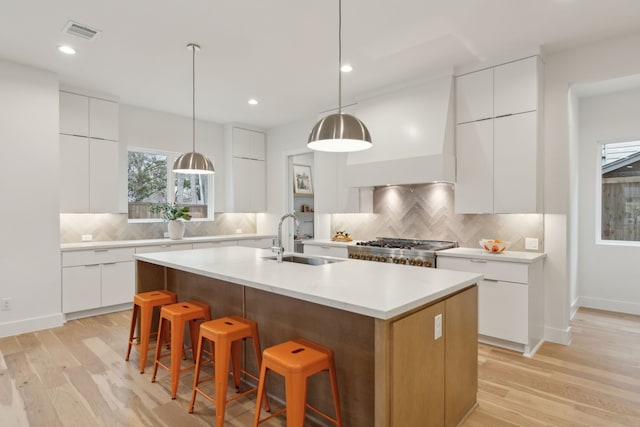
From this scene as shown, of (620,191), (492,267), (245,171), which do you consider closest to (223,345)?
(492,267)

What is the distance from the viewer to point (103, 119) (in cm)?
470

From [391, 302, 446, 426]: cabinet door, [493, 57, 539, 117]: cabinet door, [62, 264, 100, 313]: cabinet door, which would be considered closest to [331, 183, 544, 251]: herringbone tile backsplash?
[493, 57, 539, 117]: cabinet door

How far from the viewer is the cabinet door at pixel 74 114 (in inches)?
172

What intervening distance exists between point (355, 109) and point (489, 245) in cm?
241

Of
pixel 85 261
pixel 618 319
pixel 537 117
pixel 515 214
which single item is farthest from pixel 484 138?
pixel 85 261

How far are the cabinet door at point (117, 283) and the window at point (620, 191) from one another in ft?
20.2

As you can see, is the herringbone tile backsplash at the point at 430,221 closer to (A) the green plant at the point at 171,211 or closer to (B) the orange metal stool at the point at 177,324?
(A) the green plant at the point at 171,211

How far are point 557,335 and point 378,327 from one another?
2.95 meters

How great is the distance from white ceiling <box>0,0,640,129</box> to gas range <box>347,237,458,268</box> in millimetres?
1940

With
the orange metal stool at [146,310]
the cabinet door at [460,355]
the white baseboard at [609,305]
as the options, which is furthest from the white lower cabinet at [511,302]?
the orange metal stool at [146,310]

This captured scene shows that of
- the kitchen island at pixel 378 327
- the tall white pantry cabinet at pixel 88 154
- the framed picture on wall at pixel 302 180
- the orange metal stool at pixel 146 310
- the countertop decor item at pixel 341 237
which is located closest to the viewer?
the kitchen island at pixel 378 327

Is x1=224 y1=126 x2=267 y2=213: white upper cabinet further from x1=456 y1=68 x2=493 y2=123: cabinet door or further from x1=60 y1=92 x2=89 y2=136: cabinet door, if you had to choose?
x1=456 y1=68 x2=493 y2=123: cabinet door

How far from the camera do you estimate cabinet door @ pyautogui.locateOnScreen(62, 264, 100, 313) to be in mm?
4156

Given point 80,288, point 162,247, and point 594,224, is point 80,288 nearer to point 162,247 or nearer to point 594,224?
point 162,247
